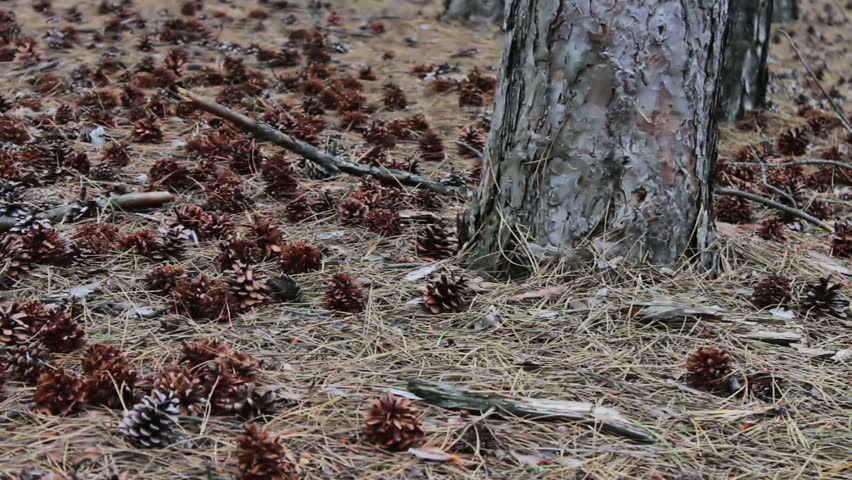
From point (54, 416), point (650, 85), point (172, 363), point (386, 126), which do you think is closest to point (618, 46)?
point (650, 85)

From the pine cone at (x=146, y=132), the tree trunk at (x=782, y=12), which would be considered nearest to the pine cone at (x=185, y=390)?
the pine cone at (x=146, y=132)

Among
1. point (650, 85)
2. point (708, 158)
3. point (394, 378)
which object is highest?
point (650, 85)

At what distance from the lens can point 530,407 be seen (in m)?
1.99

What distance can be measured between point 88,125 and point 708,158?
3.45 metres

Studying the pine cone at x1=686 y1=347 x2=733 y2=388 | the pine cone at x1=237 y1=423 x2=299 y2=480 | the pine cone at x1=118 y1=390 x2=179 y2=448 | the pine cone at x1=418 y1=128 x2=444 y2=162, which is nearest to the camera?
the pine cone at x1=237 y1=423 x2=299 y2=480

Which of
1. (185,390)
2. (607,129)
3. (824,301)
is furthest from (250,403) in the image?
(824,301)

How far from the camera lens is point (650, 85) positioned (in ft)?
8.52

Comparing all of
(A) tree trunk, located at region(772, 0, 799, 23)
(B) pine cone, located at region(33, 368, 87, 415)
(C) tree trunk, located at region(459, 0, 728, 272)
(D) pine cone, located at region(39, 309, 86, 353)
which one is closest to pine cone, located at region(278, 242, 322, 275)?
(C) tree trunk, located at region(459, 0, 728, 272)

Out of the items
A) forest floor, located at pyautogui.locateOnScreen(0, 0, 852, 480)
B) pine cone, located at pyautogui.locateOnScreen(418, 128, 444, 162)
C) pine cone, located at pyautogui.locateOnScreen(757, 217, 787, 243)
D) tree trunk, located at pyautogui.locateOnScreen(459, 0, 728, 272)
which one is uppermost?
tree trunk, located at pyautogui.locateOnScreen(459, 0, 728, 272)

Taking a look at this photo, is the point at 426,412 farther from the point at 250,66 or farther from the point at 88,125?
the point at 250,66

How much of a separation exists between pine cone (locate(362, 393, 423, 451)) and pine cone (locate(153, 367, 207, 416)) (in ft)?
1.36

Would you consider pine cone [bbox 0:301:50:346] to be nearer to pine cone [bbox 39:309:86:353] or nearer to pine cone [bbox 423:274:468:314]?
pine cone [bbox 39:309:86:353]

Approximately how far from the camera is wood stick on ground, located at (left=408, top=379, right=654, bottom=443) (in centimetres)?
194

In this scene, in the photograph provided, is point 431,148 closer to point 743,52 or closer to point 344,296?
point 344,296
